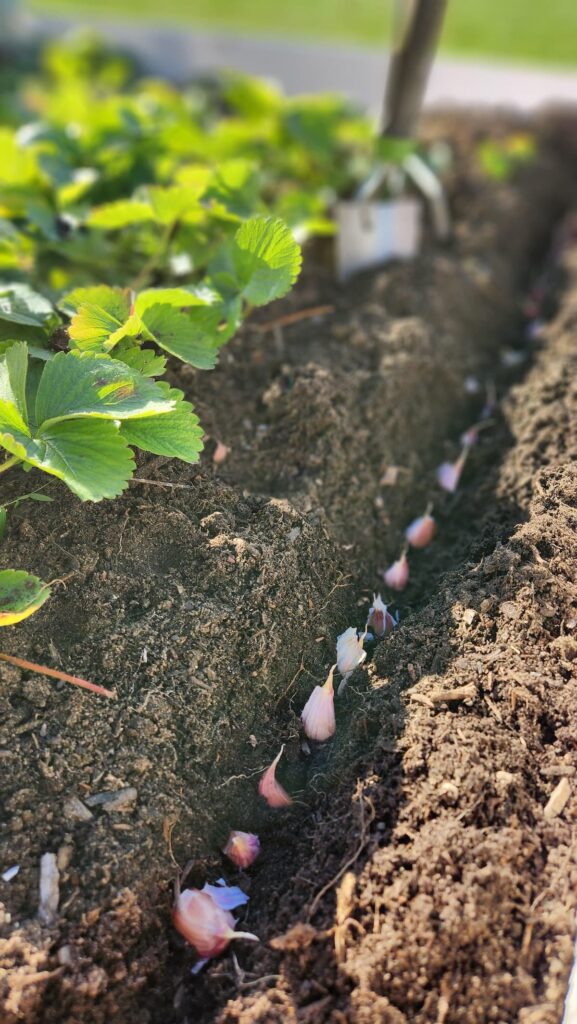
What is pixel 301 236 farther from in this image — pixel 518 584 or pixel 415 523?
pixel 518 584

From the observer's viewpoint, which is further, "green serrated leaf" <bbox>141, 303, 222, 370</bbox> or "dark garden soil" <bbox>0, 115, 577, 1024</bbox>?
"green serrated leaf" <bbox>141, 303, 222, 370</bbox>

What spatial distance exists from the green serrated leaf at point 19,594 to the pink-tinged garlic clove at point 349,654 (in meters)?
0.46

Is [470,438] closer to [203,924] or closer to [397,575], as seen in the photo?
[397,575]

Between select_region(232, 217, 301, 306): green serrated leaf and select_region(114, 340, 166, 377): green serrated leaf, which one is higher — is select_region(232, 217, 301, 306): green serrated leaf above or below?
above

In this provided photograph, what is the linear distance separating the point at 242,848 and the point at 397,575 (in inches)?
21.3

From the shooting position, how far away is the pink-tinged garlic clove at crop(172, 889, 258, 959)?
3.21ft

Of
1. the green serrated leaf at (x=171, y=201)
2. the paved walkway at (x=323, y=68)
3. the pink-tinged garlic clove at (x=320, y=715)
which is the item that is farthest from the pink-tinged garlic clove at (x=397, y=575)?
the paved walkway at (x=323, y=68)

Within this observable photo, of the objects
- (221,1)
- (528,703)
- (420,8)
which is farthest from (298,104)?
(221,1)

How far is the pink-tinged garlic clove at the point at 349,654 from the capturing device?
48.3 inches

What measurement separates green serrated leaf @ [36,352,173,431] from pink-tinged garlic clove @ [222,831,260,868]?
0.60 m

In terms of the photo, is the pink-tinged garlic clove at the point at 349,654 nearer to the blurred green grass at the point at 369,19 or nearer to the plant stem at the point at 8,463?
the plant stem at the point at 8,463

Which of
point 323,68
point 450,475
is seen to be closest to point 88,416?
point 450,475

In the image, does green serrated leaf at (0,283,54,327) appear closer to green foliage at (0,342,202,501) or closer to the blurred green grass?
green foliage at (0,342,202,501)

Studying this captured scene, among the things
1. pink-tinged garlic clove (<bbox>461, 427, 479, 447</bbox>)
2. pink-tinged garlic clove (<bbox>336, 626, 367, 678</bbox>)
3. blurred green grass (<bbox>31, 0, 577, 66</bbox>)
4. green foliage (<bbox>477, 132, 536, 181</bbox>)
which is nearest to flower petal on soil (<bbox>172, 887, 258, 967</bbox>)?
pink-tinged garlic clove (<bbox>336, 626, 367, 678</bbox>)
